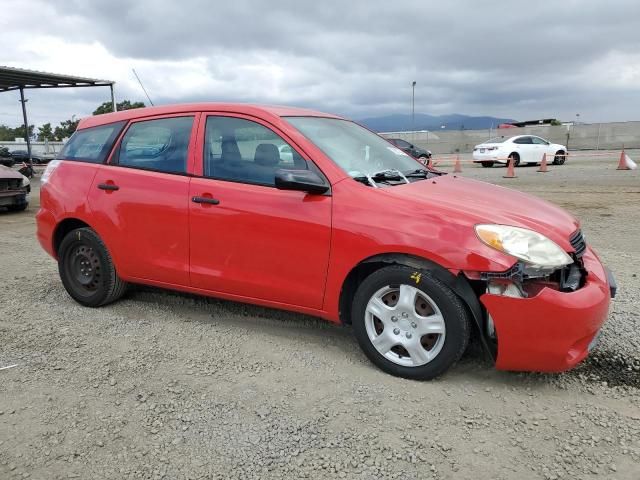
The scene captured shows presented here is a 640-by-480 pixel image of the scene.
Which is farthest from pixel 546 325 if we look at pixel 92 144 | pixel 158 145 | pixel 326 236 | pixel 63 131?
pixel 63 131

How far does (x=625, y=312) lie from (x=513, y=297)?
188cm

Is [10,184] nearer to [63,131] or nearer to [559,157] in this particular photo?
[559,157]

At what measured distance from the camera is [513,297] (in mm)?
2859

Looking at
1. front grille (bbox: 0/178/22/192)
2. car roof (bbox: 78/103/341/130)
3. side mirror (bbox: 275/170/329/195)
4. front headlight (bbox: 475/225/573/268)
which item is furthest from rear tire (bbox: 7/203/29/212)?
front headlight (bbox: 475/225/573/268)

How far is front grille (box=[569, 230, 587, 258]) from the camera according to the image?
10.5ft

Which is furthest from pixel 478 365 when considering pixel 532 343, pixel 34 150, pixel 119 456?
pixel 34 150

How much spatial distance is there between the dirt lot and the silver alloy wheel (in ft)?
0.61

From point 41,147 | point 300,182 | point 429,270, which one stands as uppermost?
point 300,182

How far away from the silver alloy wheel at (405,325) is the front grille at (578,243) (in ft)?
3.18

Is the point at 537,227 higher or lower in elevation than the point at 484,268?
higher

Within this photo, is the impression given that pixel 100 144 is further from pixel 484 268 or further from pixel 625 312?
pixel 625 312

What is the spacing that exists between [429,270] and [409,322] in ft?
1.14

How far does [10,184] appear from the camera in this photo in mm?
10828

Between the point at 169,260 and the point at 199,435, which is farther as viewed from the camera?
the point at 169,260
